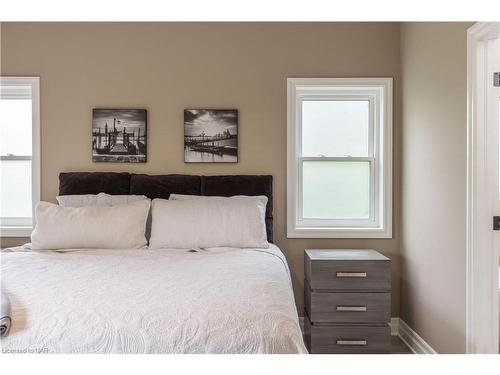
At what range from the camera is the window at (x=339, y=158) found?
3.38 meters

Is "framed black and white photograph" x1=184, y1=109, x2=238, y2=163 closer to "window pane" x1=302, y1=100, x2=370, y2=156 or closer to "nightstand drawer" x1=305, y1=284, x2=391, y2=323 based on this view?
"window pane" x1=302, y1=100, x2=370, y2=156

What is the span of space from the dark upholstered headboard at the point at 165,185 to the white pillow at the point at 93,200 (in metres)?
0.10

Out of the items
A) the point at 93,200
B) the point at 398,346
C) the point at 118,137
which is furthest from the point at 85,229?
the point at 398,346

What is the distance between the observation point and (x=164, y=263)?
7.21ft

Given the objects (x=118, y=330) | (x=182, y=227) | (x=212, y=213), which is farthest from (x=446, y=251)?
(x=118, y=330)

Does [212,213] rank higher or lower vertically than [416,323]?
higher

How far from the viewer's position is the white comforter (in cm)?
128

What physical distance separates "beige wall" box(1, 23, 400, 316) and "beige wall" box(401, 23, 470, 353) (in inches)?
11.0

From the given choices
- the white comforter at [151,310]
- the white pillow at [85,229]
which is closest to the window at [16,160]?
the white pillow at [85,229]
